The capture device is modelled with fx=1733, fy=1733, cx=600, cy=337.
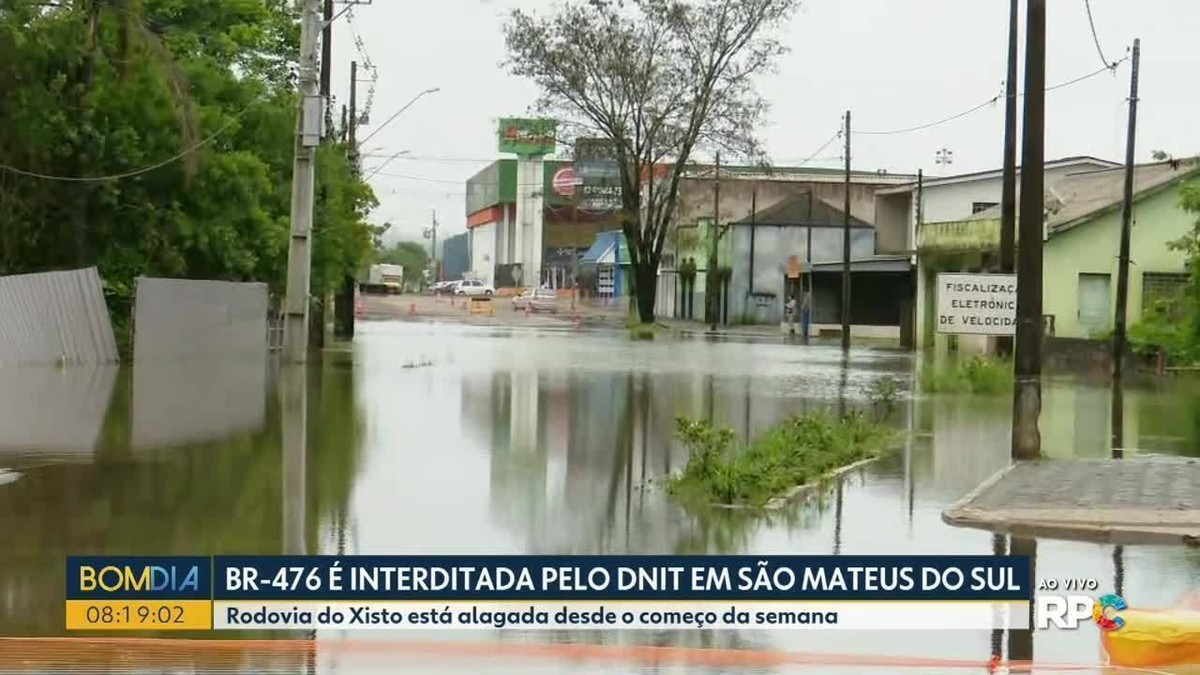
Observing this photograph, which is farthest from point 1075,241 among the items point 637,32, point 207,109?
point 207,109

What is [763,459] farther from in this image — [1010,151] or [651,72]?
[651,72]

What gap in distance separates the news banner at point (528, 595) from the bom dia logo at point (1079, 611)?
0.10m

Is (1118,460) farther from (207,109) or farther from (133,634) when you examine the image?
(207,109)

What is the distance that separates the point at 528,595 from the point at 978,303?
10.5 metres

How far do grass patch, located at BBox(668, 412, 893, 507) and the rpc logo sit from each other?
4.77 m

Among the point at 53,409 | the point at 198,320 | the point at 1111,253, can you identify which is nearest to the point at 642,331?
the point at 1111,253

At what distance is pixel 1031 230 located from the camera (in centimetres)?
1738

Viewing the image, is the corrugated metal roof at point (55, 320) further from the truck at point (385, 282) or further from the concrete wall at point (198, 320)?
the truck at point (385, 282)

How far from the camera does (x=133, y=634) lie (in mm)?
8859

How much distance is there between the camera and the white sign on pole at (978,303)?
1900cm

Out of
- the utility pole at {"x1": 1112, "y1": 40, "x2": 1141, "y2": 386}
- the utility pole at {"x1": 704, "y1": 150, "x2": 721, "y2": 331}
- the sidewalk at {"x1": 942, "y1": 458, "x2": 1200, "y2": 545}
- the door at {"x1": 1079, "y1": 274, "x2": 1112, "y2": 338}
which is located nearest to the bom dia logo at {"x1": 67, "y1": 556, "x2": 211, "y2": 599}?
the sidewalk at {"x1": 942, "y1": 458, "x2": 1200, "y2": 545}

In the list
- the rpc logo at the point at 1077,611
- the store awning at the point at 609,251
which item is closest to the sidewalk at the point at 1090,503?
the rpc logo at the point at 1077,611

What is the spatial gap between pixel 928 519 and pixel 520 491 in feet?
12.3

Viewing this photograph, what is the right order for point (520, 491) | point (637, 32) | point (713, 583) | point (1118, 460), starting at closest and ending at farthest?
1. point (713, 583)
2. point (520, 491)
3. point (1118, 460)
4. point (637, 32)
